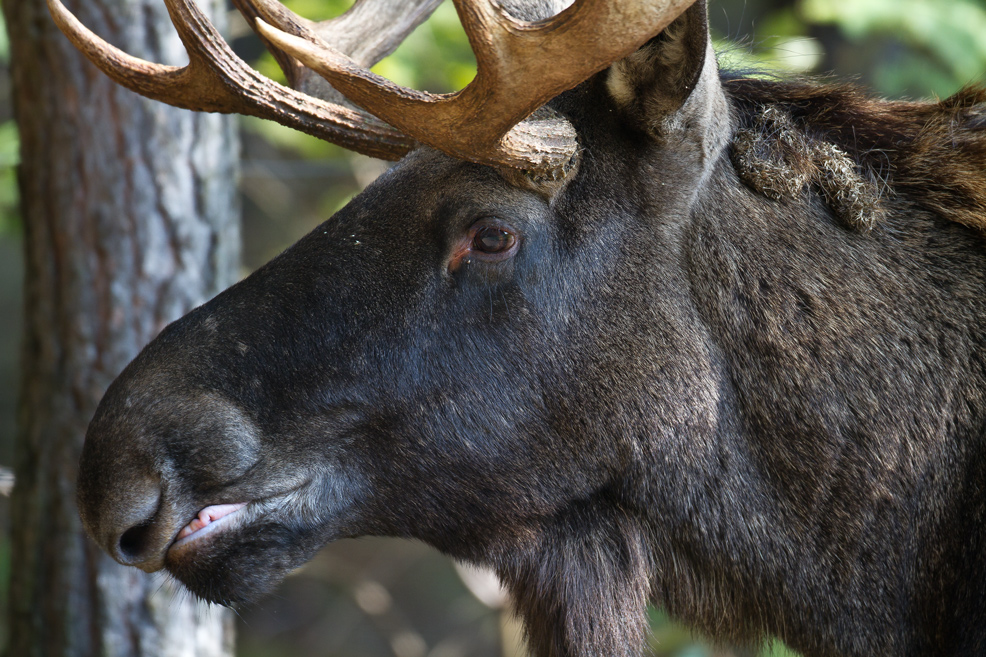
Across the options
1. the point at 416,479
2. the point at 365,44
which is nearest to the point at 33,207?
the point at 365,44

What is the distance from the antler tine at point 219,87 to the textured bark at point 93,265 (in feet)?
2.70

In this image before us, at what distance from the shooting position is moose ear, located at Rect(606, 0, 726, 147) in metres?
1.89

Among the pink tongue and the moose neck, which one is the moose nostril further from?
the moose neck

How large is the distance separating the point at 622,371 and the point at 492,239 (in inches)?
17.0

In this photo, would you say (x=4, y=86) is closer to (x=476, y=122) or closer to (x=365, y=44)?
(x=365, y=44)

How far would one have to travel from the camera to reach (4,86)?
328 inches

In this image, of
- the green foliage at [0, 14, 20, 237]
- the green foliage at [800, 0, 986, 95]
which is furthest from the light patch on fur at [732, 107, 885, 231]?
the green foliage at [0, 14, 20, 237]

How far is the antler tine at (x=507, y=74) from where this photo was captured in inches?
67.2

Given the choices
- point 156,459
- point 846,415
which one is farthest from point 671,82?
point 156,459

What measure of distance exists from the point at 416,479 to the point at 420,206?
645 mm

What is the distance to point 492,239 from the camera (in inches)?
81.6

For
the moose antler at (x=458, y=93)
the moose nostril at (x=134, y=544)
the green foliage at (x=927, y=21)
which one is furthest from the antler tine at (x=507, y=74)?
the green foliage at (x=927, y=21)

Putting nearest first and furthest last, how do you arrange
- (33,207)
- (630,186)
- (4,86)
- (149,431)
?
1. (149,431)
2. (630,186)
3. (33,207)
4. (4,86)

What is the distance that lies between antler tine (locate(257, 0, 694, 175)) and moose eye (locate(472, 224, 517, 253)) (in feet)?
0.54
